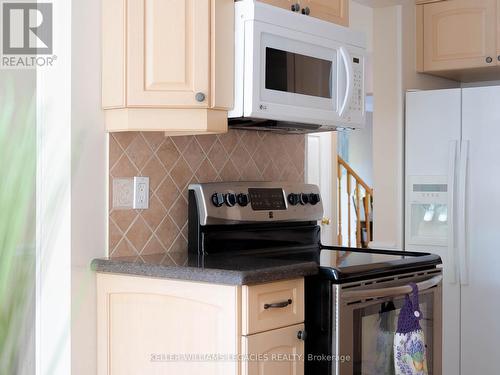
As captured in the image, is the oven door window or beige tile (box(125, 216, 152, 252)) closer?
the oven door window

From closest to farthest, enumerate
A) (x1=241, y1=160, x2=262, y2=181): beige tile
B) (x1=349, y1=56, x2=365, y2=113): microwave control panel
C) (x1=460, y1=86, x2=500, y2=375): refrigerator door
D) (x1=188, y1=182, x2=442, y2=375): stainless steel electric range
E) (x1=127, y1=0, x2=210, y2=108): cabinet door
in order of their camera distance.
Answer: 1. (x1=188, y1=182, x2=442, y2=375): stainless steel electric range
2. (x1=127, y1=0, x2=210, y2=108): cabinet door
3. (x1=349, y1=56, x2=365, y2=113): microwave control panel
4. (x1=241, y1=160, x2=262, y2=181): beige tile
5. (x1=460, y1=86, x2=500, y2=375): refrigerator door

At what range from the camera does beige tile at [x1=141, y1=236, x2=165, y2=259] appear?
262cm

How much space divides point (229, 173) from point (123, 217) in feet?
1.94

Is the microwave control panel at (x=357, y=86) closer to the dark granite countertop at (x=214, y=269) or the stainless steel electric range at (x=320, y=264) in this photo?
the stainless steel electric range at (x=320, y=264)

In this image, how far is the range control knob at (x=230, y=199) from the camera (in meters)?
2.77

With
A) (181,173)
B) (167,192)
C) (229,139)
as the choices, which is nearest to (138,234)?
(167,192)

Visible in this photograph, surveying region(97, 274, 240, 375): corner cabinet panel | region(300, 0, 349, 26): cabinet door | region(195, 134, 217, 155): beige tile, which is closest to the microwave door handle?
region(300, 0, 349, 26): cabinet door

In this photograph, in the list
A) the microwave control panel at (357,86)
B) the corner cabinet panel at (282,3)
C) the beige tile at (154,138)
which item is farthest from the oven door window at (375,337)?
the corner cabinet panel at (282,3)

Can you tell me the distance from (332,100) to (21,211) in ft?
5.93

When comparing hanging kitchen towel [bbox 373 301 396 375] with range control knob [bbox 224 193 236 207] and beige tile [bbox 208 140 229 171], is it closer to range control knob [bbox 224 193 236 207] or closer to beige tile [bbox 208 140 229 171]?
range control knob [bbox 224 193 236 207]

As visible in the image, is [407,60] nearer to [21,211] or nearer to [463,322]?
[463,322]

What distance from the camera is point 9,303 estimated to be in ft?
3.99

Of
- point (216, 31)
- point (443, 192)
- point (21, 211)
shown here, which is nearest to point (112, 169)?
point (216, 31)

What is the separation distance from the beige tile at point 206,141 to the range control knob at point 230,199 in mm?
218
